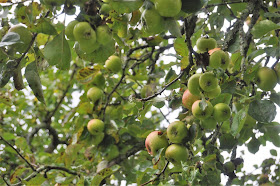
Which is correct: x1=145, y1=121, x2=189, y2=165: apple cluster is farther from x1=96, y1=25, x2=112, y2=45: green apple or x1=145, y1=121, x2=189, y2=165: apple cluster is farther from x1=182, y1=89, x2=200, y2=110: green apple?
x1=96, y1=25, x2=112, y2=45: green apple

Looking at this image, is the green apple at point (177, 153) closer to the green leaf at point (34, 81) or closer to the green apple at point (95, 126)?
the green leaf at point (34, 81)

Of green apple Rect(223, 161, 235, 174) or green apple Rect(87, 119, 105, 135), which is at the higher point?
green apple Rect(87, 119, 105, 135)

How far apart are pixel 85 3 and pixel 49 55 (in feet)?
0.72

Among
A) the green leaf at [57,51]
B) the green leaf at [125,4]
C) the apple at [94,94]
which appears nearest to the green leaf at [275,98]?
the green leaf at [125,4]

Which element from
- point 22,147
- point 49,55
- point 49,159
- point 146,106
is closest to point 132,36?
point 146,106

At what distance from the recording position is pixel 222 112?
1.22m

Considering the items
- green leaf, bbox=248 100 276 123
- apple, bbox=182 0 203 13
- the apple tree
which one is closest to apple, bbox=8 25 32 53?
the apple tree

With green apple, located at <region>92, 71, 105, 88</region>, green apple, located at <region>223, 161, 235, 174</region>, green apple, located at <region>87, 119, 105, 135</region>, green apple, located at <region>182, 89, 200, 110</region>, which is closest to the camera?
green apple, located at <region>182, 89, 200, 110</region>

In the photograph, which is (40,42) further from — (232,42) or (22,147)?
(22,147)

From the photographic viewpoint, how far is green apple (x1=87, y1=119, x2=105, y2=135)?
1.90 meters

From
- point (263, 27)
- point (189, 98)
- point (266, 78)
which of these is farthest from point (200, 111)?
point (263, 27)

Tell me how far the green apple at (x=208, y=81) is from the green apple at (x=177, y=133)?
21cm

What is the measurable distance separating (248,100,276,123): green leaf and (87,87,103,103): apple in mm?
1139

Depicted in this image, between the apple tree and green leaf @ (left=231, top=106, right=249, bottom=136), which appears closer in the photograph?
the apple tree
